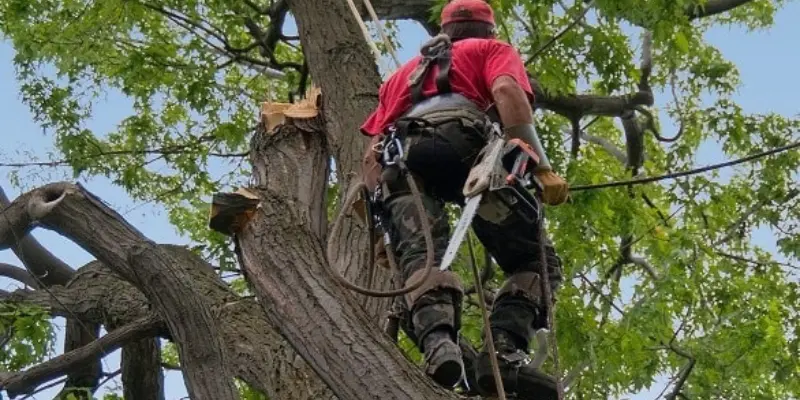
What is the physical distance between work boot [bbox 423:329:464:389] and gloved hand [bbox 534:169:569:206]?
689 mm

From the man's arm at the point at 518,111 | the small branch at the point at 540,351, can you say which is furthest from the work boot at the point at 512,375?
the small branch at the point at 540,351

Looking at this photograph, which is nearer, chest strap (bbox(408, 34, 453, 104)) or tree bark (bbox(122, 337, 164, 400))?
chest strap (bbox(408, 34, 453, 104))

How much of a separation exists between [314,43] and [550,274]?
2.41 meters

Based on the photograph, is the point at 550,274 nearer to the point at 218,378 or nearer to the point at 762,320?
the point at 218,378

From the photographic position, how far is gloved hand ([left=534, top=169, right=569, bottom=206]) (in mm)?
4297

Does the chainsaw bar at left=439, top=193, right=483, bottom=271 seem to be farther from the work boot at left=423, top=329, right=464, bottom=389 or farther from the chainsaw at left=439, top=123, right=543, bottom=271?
the work boot at left=423, top=329, right=464, bottom=389

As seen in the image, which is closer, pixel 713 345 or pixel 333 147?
pixel 333 147

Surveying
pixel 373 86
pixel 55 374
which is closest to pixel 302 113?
pixel 55 374

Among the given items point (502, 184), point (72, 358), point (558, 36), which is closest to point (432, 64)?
point (502, 184)

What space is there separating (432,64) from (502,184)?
0.76 metres

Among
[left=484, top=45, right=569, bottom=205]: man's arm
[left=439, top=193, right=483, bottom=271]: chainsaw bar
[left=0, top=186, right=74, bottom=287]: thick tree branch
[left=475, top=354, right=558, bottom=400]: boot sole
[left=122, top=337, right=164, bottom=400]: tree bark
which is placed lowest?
[left=475, top=354, right=558, bottom=400]: boot sole

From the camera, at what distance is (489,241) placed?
446 centimetres

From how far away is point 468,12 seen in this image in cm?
471

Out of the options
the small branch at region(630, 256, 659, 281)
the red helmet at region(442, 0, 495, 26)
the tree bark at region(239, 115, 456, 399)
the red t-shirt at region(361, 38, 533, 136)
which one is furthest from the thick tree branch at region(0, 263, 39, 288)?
the small branch at region(630, 256, 659, 281)
